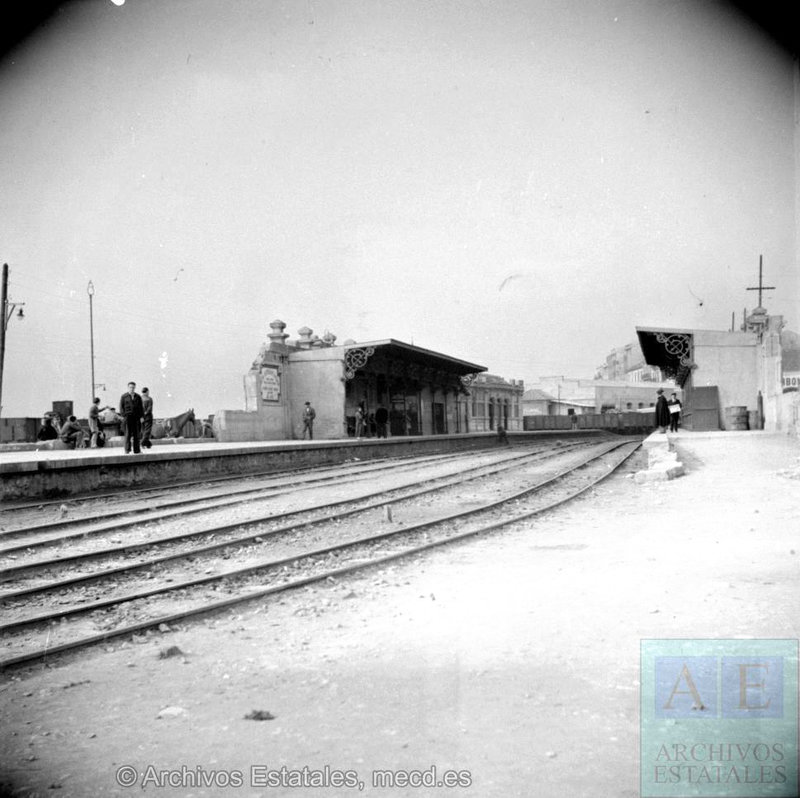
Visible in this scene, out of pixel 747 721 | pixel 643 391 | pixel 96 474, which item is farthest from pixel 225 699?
pixel 643 391

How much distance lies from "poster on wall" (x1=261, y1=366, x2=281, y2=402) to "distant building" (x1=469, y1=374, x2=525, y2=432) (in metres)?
24.4

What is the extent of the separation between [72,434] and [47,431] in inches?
77.7

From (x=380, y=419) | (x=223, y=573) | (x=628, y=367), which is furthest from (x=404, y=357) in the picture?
(x=628, y=367)

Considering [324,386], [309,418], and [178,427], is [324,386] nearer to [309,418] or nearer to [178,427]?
[309,418]

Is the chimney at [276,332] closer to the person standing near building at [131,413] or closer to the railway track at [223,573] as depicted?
the person standing near building at [131,413]

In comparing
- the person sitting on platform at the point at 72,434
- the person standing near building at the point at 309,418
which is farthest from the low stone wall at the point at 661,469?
the person sitting on platform at the point at 72,434

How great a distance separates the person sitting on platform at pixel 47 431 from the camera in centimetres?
2059

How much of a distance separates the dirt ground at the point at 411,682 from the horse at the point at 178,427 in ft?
71.6

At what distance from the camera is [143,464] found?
13.8 m

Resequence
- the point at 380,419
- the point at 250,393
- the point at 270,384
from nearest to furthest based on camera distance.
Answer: the point at 250,393, the point at 270,384, the point at 380,419

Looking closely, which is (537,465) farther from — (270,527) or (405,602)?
(405,602)

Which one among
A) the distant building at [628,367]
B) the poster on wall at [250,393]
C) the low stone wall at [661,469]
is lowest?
the low stone wall at [661,469]

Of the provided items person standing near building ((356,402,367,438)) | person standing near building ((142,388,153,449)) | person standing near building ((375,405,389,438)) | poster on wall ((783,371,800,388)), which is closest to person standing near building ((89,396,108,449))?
person standing near building ((142,388,153,449))

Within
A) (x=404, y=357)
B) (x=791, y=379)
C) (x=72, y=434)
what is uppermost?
(x=404, y=357)
